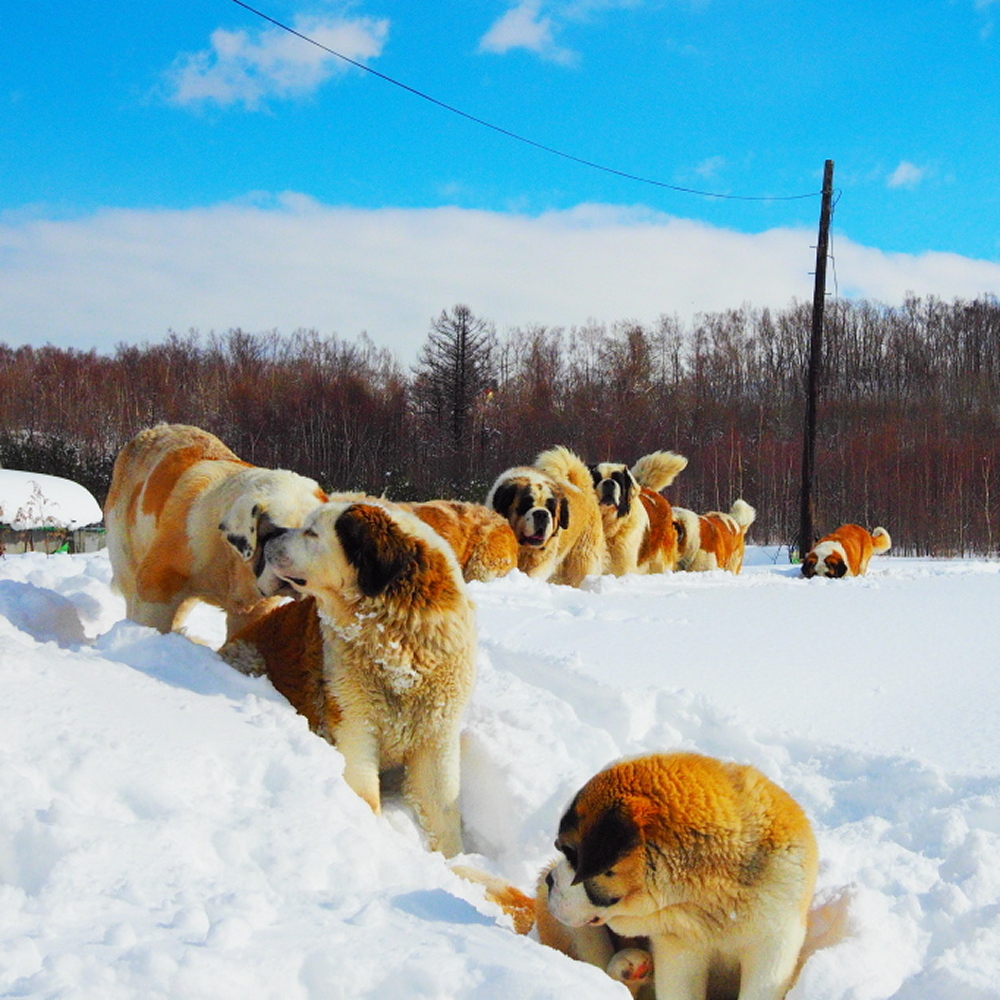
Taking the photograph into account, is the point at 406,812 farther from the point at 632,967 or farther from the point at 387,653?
the point at 632,967

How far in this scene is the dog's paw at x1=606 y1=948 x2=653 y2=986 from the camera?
11.2 feet

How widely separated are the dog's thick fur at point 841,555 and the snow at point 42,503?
18397 millimetres

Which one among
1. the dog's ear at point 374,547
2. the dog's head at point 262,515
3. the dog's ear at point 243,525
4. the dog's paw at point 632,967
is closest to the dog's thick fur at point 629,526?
the dog's head at point 262,515

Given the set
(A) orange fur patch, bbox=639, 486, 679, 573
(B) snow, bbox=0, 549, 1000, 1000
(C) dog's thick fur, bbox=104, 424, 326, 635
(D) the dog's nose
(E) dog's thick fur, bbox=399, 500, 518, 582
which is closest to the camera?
(B) snow, bbox=0, 549, 1000, 1000

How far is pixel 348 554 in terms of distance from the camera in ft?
15.2

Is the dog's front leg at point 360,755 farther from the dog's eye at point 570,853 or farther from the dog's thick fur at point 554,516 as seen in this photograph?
the dog's thick fur at point 554,516

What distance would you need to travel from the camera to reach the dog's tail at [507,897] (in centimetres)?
385

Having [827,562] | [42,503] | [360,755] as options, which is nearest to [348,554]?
[360,755]

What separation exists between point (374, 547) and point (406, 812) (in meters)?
1.35

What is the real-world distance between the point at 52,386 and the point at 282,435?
13841mm

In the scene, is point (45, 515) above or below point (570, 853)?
below

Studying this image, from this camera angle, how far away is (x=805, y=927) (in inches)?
128

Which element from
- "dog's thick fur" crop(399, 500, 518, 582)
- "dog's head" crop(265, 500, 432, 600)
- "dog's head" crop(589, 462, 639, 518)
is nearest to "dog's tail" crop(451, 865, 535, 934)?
"dog's head" crop(265, 500, 432, 600)

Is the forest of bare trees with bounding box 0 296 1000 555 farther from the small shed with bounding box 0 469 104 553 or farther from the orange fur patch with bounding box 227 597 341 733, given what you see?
the orange fur patch with bounding box 227 597 341 733
